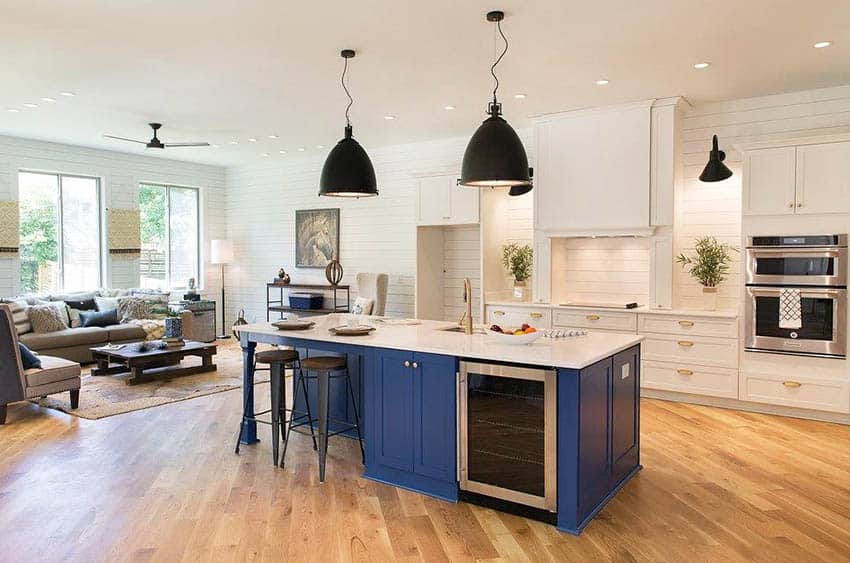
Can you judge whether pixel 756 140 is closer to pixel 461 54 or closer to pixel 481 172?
pixel 461 54

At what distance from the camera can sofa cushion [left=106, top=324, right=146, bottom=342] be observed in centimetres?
784

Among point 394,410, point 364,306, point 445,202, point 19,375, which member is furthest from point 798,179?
point 19,375

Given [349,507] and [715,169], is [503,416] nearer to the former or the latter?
[349,507]

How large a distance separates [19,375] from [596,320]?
16.8 ft

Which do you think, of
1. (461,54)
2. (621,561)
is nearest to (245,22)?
(461,54)

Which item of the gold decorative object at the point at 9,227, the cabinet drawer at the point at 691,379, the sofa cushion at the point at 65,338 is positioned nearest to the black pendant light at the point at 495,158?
the cabinet drawer at the point at 691,379

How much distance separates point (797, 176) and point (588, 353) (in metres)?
3.18

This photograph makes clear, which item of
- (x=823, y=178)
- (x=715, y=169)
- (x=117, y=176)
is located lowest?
(x=823, y=178)

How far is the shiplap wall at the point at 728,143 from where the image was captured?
5.59 metres

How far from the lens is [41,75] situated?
5.18 metres

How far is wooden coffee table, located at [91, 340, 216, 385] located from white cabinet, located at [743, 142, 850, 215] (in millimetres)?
5847

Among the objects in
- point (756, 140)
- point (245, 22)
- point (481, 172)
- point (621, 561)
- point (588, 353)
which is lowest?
point (621, 561)

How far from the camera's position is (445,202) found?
24.1 feet

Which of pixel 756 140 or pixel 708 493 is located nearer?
pixel 708 493
